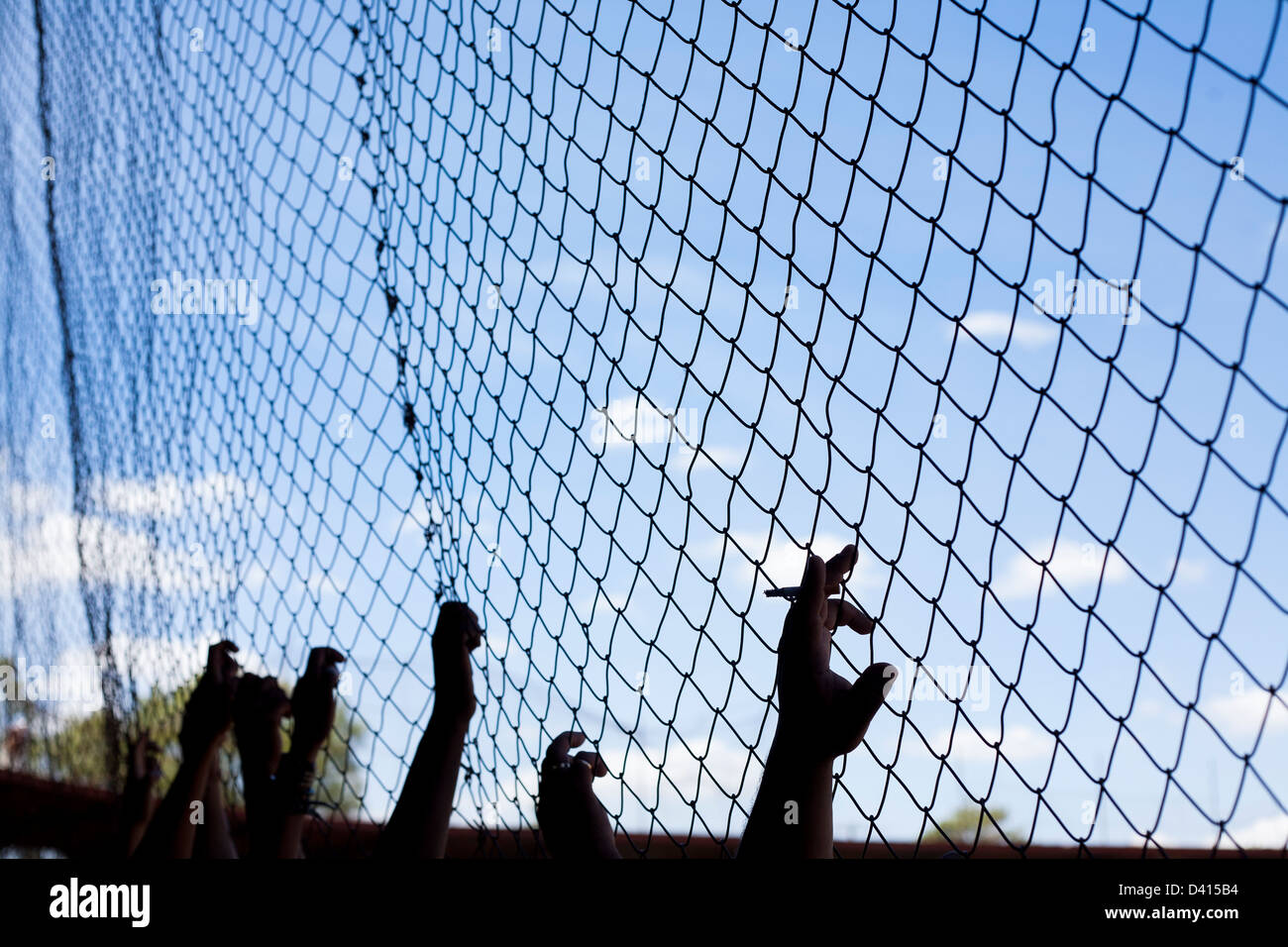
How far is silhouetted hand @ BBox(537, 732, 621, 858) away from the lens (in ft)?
3.37

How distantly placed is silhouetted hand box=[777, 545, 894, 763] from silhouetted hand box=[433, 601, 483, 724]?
1.47 feet

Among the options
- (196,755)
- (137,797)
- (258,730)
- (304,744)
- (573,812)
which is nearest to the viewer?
(573,812)

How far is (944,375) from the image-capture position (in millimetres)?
1112

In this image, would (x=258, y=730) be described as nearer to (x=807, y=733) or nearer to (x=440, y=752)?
(x=440, y=752)

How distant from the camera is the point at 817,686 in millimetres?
878

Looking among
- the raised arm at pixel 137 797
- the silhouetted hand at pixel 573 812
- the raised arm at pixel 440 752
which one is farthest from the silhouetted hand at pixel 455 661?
the raised arm at pixel 137 797

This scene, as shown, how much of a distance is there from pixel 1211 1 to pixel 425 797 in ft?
3.20

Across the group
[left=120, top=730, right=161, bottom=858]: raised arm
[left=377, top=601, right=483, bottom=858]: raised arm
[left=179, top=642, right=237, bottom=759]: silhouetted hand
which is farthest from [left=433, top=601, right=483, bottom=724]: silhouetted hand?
[left=120, top=730, right=161, bottom=858]: raised arm

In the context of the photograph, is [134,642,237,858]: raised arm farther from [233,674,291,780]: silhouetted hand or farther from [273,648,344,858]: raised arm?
[273,648,344,858]: raised arm

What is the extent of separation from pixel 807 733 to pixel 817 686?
35mm

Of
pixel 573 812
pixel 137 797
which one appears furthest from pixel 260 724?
pixel 137 797

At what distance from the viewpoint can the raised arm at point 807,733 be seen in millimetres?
845
